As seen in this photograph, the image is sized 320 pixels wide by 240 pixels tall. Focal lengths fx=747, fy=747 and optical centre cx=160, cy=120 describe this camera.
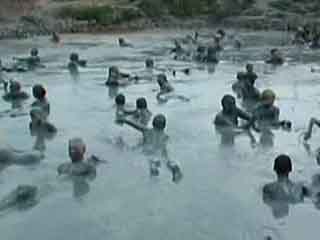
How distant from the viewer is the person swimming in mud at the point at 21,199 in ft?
34.9

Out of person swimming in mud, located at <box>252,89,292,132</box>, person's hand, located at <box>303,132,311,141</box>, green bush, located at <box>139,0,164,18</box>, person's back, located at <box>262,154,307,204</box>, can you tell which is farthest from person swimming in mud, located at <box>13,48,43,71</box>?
green bush, located at <box>139,0,164,18</box>

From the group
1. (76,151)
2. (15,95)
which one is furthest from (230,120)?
(15,95)

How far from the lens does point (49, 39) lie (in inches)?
1309

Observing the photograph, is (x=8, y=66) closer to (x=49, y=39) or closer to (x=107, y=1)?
(x=49, y=39)

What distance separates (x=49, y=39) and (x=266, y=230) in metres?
24.9

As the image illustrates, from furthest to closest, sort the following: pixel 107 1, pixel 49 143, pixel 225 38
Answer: pixel 107 1
pixel 225 38
pixel 49 143

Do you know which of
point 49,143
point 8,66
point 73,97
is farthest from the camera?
point 8,66

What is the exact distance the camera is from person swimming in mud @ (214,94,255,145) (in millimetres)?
14461

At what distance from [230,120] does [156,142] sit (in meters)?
1.85

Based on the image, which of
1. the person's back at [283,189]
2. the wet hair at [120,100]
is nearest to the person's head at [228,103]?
the wet hair at [120,100]

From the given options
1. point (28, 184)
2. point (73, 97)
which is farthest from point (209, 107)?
point (28, 184)

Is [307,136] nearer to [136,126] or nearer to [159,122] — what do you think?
[159,122]

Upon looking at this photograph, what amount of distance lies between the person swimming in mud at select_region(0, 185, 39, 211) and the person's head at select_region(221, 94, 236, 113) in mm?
4701

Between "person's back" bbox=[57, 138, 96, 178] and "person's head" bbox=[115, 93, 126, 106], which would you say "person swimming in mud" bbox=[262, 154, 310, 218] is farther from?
"person's head" bbox=[115, 93, 126, 106]
